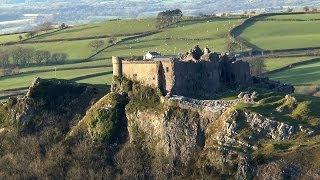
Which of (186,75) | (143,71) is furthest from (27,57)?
(186,75)

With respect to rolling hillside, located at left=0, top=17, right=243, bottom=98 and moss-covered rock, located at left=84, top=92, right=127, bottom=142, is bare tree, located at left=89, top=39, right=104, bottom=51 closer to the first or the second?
rolling hillside, located at left=0, top=17, right=243, bottom=98

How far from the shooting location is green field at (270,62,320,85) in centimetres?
13225

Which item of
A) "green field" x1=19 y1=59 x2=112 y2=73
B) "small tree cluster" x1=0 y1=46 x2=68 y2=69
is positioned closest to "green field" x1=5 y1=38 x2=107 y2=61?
"small tree cluster" x1=0 y1=46 x2=68 y2=69

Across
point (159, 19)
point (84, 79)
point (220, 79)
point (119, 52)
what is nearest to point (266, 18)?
point (159, 19)

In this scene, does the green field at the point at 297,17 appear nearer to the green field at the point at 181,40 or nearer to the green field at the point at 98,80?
the green field at the point at 181,40

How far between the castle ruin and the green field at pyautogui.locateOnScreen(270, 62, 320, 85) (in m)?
35.0

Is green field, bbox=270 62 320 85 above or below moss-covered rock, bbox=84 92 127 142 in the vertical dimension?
below

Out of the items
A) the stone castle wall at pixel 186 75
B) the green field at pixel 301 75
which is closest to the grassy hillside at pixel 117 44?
the green field at pixel 301 75

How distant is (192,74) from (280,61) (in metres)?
57.6

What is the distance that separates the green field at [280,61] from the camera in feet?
476

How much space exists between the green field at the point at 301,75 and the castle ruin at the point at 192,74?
115ft

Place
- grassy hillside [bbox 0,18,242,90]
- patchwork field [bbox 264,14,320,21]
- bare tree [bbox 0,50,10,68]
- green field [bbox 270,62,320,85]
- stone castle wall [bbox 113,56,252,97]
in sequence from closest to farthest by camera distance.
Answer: stone castle wall [bbox 113,56,252,97] → green field [bbox 270,62,320,85] → grassy hillside [bbox 0,18,242,90] → bare tree [bbox 0,50,10,68] → patchwork field [bbox 264,14,320,21]

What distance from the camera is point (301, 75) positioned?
136m

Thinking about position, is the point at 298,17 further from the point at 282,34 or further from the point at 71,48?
the point at 71,48
